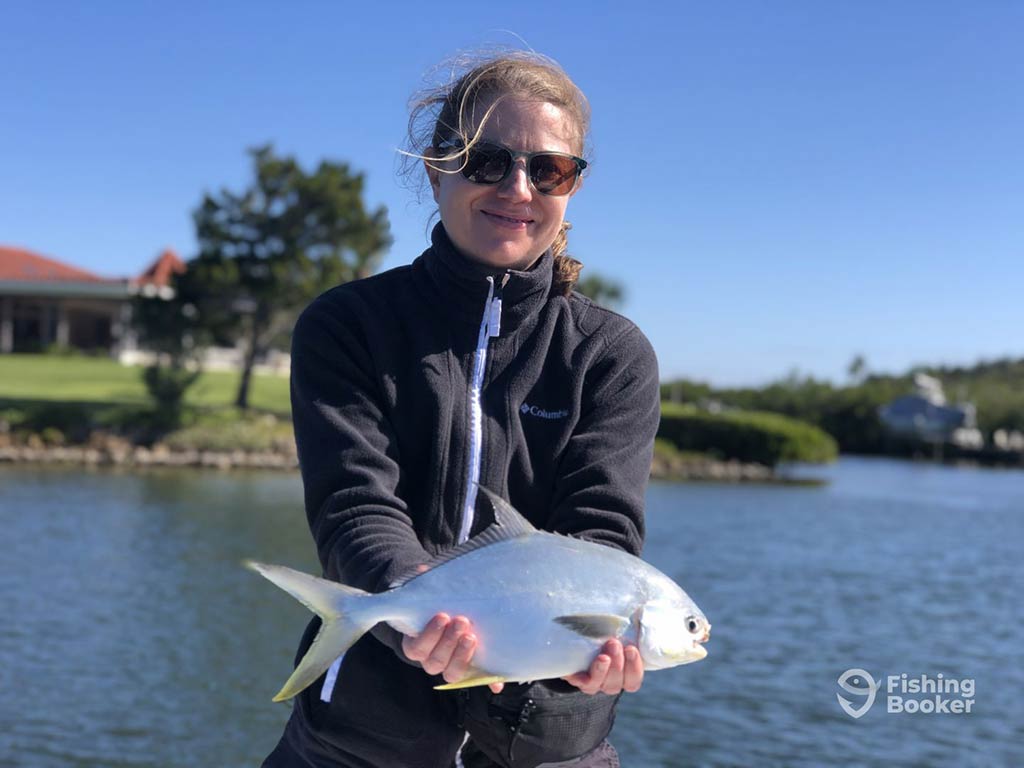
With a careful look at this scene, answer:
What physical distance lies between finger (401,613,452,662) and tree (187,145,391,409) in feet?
125

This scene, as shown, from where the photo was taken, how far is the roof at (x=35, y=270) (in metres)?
60.0

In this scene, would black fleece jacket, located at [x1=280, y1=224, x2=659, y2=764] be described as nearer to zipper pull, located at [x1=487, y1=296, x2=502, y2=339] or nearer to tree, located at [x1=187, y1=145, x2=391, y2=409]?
zipper pull, located at [x1=487, y1=296, x2=502, y2=339]

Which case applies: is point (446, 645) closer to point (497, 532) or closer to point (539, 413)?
point (497, 532)

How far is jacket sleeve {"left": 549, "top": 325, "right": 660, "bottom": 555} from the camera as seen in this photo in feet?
8.11

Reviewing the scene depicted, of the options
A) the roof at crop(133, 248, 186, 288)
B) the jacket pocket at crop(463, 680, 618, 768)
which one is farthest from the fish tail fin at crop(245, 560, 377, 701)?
the roof at crop(133, 248, 186, 288)

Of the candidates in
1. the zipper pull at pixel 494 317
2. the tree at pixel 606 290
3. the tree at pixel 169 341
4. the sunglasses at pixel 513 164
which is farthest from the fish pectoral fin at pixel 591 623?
the tree at pixel 606 290

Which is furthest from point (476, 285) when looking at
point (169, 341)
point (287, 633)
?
point (169, 341)

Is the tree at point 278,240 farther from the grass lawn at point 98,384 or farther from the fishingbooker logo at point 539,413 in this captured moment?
the fishingbooker logo at point 539,413

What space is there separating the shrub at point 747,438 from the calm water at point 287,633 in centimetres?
2351

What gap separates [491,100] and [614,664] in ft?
4.41

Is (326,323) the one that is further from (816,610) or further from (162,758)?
(816,610)

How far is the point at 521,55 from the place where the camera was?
270 centimetres

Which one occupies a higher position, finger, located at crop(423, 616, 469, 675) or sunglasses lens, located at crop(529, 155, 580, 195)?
sunglasses lens, located at crop(529, 155, 580, 195)

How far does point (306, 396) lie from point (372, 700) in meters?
0.71
